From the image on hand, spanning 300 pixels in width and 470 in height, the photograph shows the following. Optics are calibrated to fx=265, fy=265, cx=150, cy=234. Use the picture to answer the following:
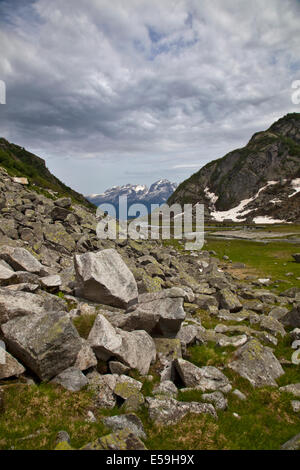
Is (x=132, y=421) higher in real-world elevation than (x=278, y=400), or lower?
higher

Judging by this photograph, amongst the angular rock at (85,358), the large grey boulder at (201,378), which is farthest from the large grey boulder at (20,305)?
the large grey boulder at (201,378)

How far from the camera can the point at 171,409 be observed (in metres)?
9.24

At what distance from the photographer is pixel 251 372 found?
1270cm

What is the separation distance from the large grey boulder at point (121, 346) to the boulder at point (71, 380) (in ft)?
4.69

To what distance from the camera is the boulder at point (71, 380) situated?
378 inches

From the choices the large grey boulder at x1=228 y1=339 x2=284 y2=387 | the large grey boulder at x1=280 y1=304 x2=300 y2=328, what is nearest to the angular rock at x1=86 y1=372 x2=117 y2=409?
the large grey boulder at x1=228 y1=339 x2=284 y2=387

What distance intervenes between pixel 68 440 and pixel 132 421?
199 centimetres

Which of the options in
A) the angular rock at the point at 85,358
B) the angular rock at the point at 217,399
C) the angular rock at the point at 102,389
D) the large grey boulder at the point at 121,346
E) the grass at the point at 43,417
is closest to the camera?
the grass at the point at 43,417

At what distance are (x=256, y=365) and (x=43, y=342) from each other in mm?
9998

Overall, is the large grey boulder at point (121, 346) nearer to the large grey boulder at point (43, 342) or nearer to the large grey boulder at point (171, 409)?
the large grey boulder at point (43, 342)

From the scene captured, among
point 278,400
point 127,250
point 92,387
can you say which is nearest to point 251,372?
point 278,400

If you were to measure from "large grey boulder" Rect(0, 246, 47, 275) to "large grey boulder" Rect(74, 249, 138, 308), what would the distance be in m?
3.15

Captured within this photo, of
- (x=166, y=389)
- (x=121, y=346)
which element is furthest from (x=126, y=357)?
(x=166, y=389)
